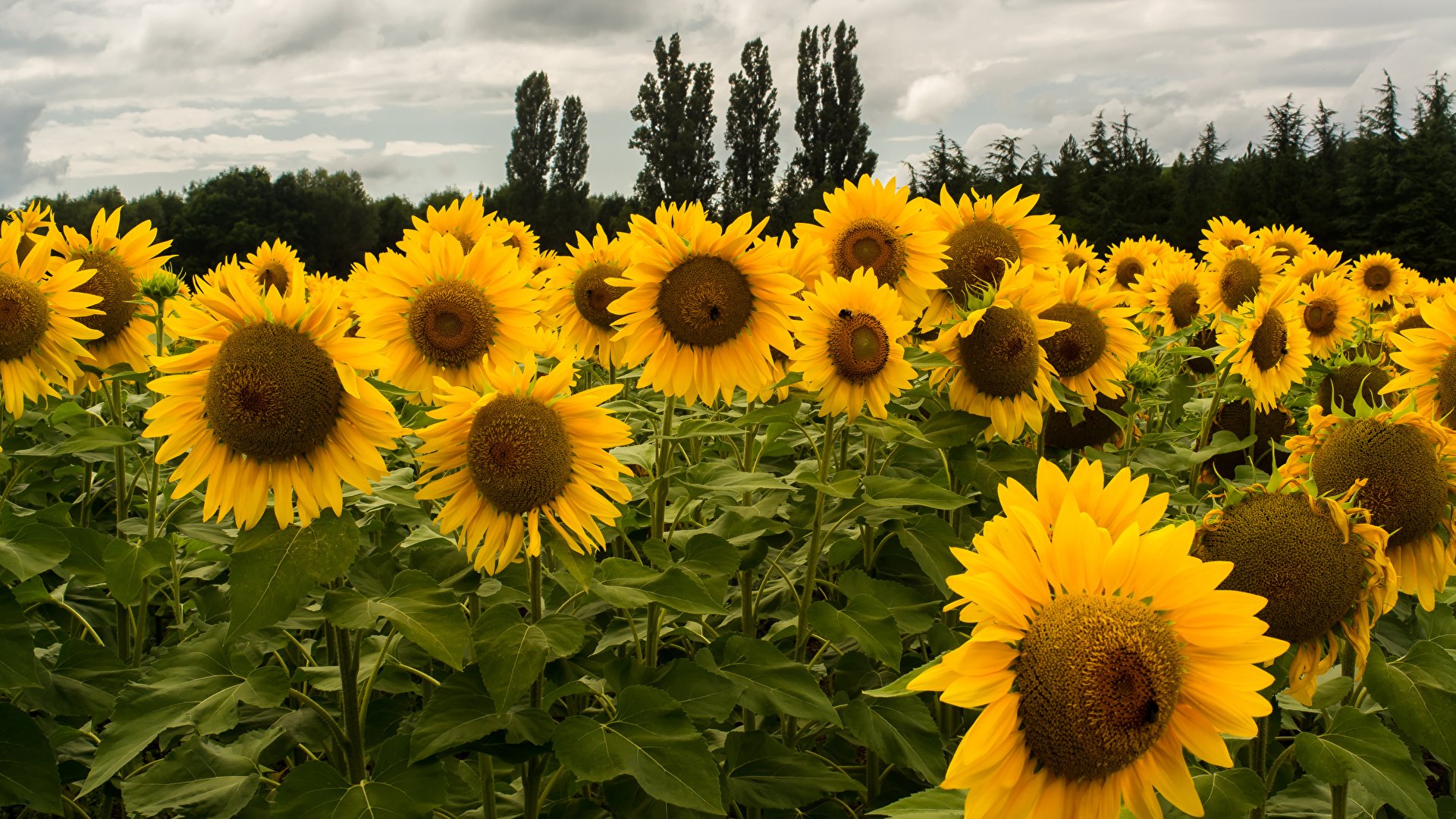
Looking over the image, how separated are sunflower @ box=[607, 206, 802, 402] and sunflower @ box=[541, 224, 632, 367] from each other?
0.94 meters

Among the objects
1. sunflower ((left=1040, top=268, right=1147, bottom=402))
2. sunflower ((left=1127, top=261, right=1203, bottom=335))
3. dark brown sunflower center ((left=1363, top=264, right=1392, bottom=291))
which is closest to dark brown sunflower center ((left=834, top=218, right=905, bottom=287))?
sunflower ((left=1040, top=268, right=1147, bottom=402))

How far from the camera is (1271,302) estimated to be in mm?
4535

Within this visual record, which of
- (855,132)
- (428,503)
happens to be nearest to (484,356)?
(428,503)

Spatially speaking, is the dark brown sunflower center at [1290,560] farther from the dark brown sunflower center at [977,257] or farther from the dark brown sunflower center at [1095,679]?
the dark brown sunflower center at [977,257]

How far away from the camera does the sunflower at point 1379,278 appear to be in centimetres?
863

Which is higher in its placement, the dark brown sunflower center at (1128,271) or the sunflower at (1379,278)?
the dark brown sunflower center at (1128,271)

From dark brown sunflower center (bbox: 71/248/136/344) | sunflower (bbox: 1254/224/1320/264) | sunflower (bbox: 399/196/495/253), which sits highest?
sunflower (bbox: 399/196/495/253)

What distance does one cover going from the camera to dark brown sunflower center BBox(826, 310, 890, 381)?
117 inches

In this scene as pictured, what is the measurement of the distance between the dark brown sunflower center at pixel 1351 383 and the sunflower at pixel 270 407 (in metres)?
3.96

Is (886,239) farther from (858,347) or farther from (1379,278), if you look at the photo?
(1379,278)

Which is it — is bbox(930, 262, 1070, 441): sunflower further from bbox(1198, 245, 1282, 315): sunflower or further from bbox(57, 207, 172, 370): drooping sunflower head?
bbox(1198, 245, 1282, 315): sunflower

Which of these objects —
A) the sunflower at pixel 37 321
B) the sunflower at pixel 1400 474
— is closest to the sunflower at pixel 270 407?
the sunflower at pixel 37 321

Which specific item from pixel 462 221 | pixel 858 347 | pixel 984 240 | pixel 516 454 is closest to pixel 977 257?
→ pixel 984 240

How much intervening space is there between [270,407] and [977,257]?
2.66 meters
